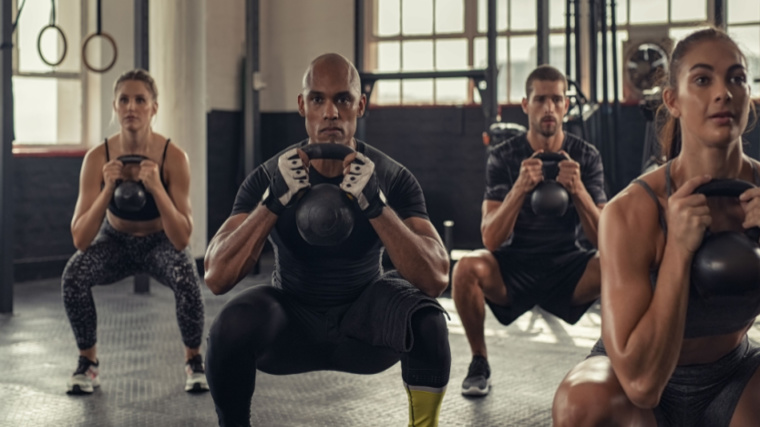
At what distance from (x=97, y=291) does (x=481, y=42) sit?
4059 millimetres

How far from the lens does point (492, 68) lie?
236 inches

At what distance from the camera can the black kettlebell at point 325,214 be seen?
7.62ft

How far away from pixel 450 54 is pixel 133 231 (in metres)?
5.24

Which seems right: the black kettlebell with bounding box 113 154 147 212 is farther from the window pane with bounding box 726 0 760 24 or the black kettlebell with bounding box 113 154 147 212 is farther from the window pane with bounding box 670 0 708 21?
the window pane with bounding box 726 0 760 24

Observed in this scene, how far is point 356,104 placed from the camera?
106 inches

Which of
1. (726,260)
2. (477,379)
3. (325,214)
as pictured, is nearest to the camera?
(726,260)

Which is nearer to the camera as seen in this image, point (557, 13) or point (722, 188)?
point (722, 188)

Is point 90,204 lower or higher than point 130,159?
lower

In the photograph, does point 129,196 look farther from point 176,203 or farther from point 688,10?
point 688,10

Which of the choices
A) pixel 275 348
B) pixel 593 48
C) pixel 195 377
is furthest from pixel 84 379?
pixel 593 48

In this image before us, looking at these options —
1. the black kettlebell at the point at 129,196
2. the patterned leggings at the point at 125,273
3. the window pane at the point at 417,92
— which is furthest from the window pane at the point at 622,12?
Result: the black kettlebell at the point at 129,196

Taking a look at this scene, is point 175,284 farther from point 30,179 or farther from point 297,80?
point 297,80

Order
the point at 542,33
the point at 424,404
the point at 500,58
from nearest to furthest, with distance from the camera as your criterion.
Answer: the point at 424,404, the point at 542,33, the point at 500,58

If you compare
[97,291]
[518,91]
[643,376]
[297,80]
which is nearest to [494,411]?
[643,376]
